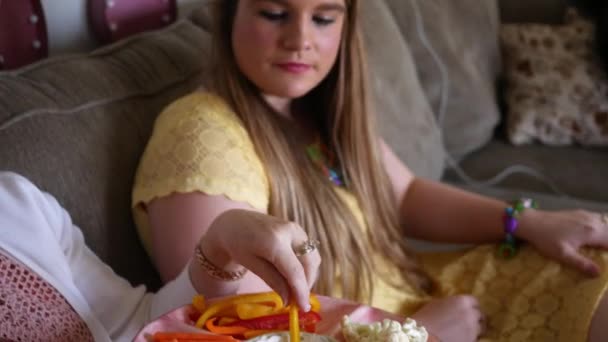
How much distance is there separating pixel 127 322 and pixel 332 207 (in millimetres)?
375

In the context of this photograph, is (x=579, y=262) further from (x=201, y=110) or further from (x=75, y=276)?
(x=75, y=276)

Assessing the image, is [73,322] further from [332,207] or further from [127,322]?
[332,207]

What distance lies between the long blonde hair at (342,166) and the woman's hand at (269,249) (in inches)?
12.2

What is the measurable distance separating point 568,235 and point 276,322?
0.61 metres

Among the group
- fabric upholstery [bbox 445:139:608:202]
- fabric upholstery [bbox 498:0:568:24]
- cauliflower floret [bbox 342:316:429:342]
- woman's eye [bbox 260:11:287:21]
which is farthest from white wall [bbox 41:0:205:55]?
fabric upholstery [bbox 498:0:568:24]

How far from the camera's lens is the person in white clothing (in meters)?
0.64

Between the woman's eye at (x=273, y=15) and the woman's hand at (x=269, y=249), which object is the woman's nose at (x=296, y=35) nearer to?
the woman's eye at (x=273, y=15)

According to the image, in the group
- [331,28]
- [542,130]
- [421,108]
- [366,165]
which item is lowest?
[542,130]

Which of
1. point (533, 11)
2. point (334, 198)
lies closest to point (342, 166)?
point (334, 198)

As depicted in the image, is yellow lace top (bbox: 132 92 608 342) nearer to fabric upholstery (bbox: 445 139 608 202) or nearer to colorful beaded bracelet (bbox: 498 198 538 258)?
colorful beaded bracelet (bbox: 498 198 538 258)

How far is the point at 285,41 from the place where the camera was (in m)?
1.01

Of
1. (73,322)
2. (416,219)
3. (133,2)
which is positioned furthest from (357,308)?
(133,2)

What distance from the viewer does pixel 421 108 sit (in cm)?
170

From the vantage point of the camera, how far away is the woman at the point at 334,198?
916 millimetres
